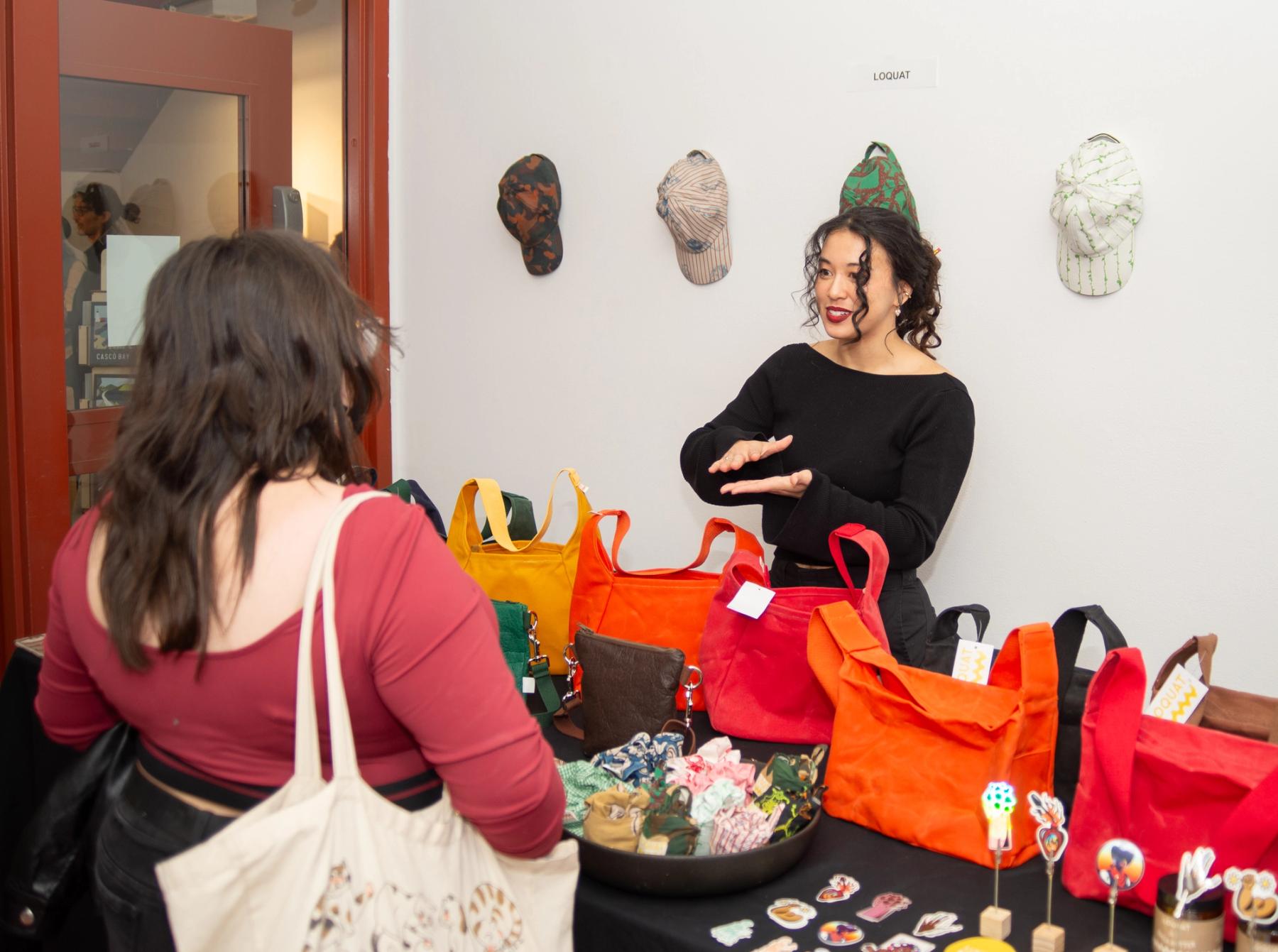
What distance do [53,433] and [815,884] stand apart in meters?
2.32

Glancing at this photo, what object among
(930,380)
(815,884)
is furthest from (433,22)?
(815,884)

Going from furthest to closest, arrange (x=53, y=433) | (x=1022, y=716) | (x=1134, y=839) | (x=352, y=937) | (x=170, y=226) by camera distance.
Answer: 1. (x=170, y=226)
2. (x=53, y=433)
3. (x=1022, y=716)
4. (x=1134, y=839)
5. (x=352, y=937)

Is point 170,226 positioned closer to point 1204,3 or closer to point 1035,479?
point 1035,479

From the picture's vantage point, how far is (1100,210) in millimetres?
2152

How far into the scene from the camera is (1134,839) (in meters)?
1.32

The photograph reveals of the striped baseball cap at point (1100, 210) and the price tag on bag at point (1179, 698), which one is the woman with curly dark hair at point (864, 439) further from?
the price tag on bag at point (1179, 698)

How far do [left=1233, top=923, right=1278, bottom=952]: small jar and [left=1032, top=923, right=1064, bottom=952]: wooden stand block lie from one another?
18 centimetres

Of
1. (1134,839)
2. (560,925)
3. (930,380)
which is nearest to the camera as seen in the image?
(560,925)

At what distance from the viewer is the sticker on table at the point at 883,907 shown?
51.6 inches

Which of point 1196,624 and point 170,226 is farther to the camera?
point 170,226

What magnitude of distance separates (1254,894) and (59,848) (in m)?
1.32

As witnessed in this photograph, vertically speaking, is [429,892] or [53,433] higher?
[53,433]

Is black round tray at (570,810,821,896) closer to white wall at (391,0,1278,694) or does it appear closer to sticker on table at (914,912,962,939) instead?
sticker on table at (914,912,962,939)

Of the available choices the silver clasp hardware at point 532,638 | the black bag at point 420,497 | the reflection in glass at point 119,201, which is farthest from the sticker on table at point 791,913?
the reflection in glass at point 119,201
